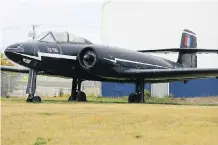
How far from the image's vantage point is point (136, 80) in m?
25.0

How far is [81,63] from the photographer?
881 inches

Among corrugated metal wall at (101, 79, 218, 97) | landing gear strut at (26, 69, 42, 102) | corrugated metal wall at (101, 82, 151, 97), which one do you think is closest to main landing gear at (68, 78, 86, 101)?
landing gear strut at (26, 69, 42, 102)

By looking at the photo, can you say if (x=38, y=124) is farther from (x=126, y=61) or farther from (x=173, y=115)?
(x=126, y=61)

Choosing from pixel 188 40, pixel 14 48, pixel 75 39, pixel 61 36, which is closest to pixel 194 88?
pixel 188 40

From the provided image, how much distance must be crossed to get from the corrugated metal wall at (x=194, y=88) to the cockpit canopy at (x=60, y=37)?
3082cm

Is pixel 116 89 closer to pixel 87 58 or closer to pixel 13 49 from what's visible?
pixel 87 58

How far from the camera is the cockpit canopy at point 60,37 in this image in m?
21.9

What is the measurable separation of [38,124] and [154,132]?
9.80ft

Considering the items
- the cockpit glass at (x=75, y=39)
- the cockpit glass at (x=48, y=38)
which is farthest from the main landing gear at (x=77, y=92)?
the cockpit glass at (x=48, y=38)

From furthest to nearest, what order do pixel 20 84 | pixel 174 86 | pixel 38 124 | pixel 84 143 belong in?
pixel 20 84 → pixel 174 86 → pixel 38 124 → pixel 84 143

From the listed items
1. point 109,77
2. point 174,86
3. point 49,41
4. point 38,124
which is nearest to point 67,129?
point 38,124

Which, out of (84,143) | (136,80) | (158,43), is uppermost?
(158,43)

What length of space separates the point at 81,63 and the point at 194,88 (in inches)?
1312

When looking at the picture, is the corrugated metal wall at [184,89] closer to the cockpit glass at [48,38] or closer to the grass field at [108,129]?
the cockpit glass at [48,38]
